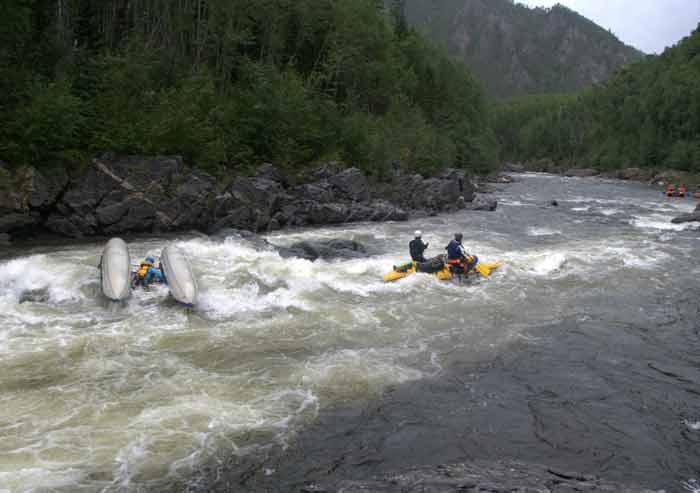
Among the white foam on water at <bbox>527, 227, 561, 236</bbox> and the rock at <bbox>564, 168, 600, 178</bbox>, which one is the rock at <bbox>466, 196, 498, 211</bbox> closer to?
the white foam on water at <bbox>527, 227, 561, 236</bbox>

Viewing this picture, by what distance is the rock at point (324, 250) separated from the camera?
596 inches

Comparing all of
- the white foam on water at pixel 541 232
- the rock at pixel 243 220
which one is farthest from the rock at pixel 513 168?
the rock at pixel 243 220

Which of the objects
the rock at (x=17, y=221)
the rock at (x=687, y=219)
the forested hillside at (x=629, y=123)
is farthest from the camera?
the forested hillside at (x=629, y=123)

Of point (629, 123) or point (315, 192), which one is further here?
point (629, 123)

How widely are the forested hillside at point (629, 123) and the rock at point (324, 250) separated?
177 feet

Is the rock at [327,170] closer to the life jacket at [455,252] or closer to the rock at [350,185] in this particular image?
the rock at [350,185]

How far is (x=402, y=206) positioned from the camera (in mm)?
27703

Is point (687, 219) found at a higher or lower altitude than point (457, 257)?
higher

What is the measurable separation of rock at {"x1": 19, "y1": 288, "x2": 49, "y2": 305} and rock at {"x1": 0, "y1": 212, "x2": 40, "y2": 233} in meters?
6.73

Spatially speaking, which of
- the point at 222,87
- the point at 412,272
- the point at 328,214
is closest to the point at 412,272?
the point at 412,272

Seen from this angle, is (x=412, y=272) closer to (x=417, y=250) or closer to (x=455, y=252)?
(x=417, y=250)

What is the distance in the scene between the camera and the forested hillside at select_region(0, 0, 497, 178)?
A: 60.9 feet

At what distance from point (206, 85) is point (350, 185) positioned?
8225 mm

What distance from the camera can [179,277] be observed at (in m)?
11.5
